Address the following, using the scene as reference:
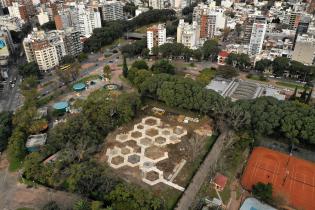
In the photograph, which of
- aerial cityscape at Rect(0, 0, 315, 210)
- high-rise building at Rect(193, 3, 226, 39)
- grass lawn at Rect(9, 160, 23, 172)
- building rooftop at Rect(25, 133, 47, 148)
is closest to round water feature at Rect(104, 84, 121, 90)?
aerial cityscape at Rect(0, 0, 315, 210)

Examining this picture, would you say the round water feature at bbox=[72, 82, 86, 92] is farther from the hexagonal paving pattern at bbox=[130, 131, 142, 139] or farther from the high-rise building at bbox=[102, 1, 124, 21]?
the high-rise building at bbox=[102, 1, 124, 21]

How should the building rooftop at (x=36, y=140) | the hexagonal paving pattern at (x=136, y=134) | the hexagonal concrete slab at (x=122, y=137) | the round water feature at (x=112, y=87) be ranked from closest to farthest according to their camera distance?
the building rooftop at (x=36, y=140) < the hexagonal concrete slab at (x=122, y=137) < the hexagonal paving pattern at (x=136, y=134) < the round water feature at (x=112, y=87)

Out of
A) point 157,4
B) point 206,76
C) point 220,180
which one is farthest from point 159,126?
point 157,4

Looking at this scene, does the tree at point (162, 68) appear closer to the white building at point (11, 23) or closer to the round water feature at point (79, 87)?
the round water feature at point (79, 87)

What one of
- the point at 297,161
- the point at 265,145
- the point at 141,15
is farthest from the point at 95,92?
the point at 141,15

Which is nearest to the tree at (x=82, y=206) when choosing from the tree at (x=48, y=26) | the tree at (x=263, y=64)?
the tree at (x=263, y=64)

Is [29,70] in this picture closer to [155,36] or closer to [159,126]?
[155,36]
